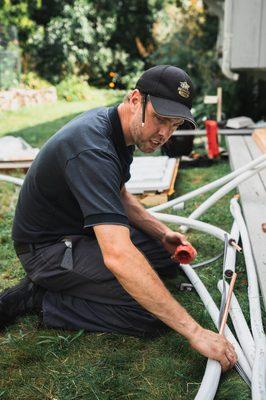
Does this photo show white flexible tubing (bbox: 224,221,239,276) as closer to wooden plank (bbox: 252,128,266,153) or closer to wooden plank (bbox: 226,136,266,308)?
wooden plank (bbox: 226,136,266,308)

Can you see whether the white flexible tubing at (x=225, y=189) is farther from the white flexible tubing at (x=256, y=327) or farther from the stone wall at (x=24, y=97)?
the stone wall at (x=24, y=97)

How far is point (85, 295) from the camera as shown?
2516 millimetres

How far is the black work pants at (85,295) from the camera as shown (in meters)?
2.47

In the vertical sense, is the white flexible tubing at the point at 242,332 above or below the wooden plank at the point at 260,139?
above

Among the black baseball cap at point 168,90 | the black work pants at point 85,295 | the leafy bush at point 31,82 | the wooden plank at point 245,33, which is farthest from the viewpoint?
the leafy bush at point 31,82

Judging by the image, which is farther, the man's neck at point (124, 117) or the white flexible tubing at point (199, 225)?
the white flexible tubing at point (199, 225)

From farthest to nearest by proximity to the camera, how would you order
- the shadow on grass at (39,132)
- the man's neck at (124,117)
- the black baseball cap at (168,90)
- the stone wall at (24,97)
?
1. the stone wall at (24,97)
2. the shadow on grass at (39,132)
3. the man's neck at (124,117)
4. the black baseball cap at (168,90)

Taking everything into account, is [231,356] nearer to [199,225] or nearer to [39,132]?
[199,225]

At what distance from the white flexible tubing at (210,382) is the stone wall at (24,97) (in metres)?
10.4

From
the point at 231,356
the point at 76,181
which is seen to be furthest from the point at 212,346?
the point at 76,181

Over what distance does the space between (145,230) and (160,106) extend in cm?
109

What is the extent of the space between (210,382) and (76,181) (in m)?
1.01

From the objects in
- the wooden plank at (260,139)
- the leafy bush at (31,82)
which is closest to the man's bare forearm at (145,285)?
the wooden plank at (260,139)

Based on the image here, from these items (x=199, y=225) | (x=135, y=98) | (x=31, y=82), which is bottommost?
(x=31, y=82)
